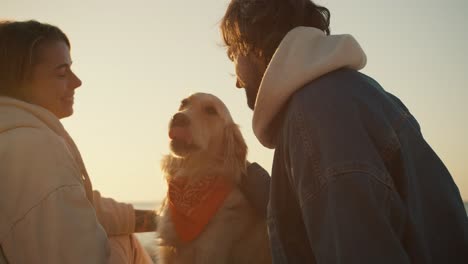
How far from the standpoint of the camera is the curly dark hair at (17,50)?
224cm

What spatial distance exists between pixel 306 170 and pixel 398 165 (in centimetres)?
34

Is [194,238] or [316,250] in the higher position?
[316,250]

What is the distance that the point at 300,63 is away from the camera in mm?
1597

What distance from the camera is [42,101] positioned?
2.31 metres

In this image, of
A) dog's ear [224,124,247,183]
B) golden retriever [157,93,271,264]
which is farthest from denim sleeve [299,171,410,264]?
dog's ear [224,124,247,183]

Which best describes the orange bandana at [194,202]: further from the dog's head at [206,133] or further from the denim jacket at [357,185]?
the denim jacket at [357,185]

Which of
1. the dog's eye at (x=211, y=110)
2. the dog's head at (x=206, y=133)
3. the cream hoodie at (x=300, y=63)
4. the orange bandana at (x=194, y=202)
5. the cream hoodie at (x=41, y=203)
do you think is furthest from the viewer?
the dog's eye at (x=211, y=110)

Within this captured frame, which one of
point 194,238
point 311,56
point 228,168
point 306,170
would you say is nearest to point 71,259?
point 306,170

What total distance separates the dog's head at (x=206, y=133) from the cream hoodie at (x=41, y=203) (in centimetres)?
261

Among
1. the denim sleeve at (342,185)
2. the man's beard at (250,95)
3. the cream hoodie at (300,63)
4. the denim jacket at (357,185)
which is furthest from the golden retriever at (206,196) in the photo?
the denim sleeve at (342,185)

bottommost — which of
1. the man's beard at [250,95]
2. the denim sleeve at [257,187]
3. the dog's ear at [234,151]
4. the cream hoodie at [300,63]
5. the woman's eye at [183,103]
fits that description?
the denim sleeve at [257,187]

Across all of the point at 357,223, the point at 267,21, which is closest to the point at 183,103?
the point at 267,21

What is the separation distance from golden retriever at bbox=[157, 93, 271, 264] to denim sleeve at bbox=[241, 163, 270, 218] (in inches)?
3.4

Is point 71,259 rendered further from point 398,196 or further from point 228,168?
point 228,168
